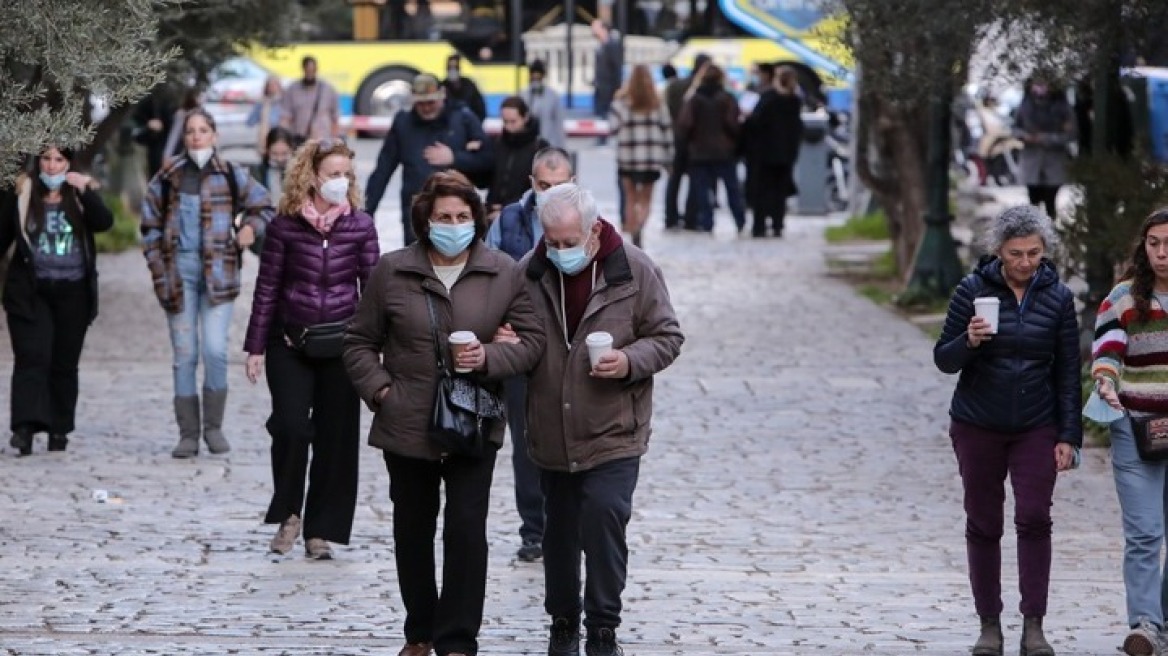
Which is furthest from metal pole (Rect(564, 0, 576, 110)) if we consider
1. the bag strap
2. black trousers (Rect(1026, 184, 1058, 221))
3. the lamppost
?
the bag strap

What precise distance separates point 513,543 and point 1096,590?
2420 mm

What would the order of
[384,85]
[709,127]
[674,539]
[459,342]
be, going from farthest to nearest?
1. [384,85]
2. [709,127]
3. [674,539]
4. [459,342]

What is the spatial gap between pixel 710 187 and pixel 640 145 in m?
2.01

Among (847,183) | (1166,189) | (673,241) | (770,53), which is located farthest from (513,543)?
(770,53)

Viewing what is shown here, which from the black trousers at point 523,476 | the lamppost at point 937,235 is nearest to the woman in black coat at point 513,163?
the lamppost at point 937,235

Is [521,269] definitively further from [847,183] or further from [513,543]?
[847,183]

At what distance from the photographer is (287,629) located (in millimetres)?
8023

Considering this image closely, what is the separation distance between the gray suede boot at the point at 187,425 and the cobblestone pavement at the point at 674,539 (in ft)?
0.39

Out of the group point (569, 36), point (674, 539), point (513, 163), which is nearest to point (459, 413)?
point (674, 539)

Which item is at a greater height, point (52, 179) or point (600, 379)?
point (52, 179)

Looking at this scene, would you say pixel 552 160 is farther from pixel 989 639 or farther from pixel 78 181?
pixel 78 181

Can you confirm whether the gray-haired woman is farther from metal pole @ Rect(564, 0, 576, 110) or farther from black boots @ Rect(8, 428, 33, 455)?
metal pole @ Rect(564, 0, 576, 110)

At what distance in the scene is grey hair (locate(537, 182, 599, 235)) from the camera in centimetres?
732

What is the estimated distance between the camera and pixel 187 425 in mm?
11828
